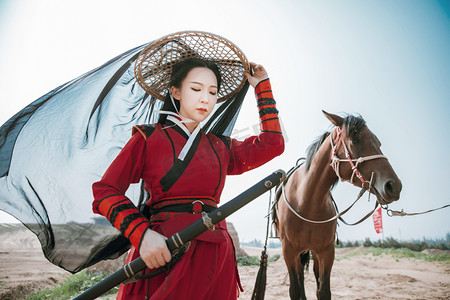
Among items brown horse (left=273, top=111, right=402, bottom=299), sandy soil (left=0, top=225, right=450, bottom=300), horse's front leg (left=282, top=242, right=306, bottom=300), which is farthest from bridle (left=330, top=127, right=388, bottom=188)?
sandy soil (left=0, top=225, right=450, bottom=300)

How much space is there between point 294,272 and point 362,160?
5.26ft

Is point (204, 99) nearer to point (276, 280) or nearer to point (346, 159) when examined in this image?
point (346, 159)

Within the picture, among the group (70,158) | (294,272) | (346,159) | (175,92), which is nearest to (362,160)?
(346,159)

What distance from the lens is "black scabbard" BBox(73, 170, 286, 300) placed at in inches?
48.1

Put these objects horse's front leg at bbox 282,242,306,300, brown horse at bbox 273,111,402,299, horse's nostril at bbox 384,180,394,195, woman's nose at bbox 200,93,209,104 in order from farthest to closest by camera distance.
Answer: horse's front leg at bbox 282,242,306,300, brown horse at bbox 273,111,402,299, horse's nostril at bbox 384,180,394,195, woman's nose at bbox 200,93,209,104

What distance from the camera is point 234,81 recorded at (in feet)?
6.84

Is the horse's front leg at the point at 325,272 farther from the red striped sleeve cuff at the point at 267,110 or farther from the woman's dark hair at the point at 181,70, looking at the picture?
the woman's dark hair at the point at 181,70

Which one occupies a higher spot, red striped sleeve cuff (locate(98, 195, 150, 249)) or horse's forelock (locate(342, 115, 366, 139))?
horse's forelock (locate(342, 115, 366, 139))

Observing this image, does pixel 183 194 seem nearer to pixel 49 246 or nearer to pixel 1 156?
pixel 49 246

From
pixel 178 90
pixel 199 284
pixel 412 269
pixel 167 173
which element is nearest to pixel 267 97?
pixel 178 90

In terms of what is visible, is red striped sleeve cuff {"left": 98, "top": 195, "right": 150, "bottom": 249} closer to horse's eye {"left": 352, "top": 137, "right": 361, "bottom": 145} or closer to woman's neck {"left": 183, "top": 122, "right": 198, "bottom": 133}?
woman's neck {"left": 183, "top": 122, "right": 198, "bottom": 133}

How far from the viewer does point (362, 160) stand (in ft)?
8.50

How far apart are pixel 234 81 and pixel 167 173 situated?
38.4 inches

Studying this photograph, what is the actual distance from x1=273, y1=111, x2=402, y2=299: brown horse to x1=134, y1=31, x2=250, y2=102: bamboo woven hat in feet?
Answer: 4.70
